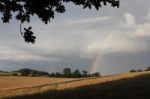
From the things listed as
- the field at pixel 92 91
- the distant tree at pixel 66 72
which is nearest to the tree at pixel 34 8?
the field at pixel 92 91

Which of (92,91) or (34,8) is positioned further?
(92,91)

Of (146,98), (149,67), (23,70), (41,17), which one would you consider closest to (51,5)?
(41,17)

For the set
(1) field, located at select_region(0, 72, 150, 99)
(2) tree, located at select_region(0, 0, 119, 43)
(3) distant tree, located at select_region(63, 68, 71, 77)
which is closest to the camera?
(2) tree, located at select_region(0, 0, 119, 43)

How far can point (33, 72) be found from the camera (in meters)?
95.4

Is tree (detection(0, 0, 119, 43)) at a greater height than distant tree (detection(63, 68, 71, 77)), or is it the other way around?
distant tree (detection(63, 68, 71, 77))

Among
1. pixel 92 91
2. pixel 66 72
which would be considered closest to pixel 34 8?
pixel 92 91

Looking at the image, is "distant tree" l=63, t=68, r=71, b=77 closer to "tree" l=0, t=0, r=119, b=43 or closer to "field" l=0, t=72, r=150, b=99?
"field" l=0, t=72, r=150, b=99

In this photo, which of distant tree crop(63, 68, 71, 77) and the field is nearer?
the field

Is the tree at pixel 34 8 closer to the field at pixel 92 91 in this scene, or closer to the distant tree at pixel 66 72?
the field at pixel 92 91

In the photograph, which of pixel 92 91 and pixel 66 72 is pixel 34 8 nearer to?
Result: pixel 92 91

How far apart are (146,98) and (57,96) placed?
17.2 ft

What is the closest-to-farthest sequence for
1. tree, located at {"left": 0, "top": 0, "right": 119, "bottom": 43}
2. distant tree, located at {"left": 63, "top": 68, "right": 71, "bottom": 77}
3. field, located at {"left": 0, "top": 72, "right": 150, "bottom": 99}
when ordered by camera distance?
tree, located at {"left": 0, "top": 0, "right": 119, "bottom": 43} → field, located at {"left": 0, "top": 72, "right": 150, "bottom": 99} → distant tree, located at {"left": 63, "top": 68, "right": 71, "bottom": 77}

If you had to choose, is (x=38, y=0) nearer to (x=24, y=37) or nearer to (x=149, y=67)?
(x=24, y=37)

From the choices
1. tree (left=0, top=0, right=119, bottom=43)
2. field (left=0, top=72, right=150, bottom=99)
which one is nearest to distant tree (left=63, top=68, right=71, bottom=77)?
field (left=0, top=72, right=150, bottom=99)
